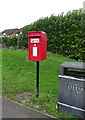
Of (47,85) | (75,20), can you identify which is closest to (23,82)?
(47,85)

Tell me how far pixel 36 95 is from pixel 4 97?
80 centimetres

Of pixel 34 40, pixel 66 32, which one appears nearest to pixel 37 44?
pixel 34 40

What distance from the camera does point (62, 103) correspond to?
2.93m

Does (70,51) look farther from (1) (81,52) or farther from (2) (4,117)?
(2) (4,117)

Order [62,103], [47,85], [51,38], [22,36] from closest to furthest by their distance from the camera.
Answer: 1. [62,103]
2. [47,85]
3. [51,38]
4. [22,36]

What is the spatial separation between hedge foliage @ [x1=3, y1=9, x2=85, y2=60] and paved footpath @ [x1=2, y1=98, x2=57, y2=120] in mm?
7124

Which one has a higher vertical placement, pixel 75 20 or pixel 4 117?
pixel 75 20

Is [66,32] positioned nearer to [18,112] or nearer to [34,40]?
[34,40]

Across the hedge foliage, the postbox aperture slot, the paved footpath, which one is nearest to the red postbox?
the postbox aperture slot

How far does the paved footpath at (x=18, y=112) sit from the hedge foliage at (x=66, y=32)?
7.12 m

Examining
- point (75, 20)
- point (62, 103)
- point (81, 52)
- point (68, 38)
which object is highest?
point (75, 20)

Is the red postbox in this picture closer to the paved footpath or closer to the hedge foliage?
the paved footpath

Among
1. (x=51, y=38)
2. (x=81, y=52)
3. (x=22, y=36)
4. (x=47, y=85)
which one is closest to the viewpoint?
(x=47, y=85)

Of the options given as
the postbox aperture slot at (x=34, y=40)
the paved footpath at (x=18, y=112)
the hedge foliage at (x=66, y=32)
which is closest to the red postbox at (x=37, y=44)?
the postbox aperture slot at (x=34, y=40)
